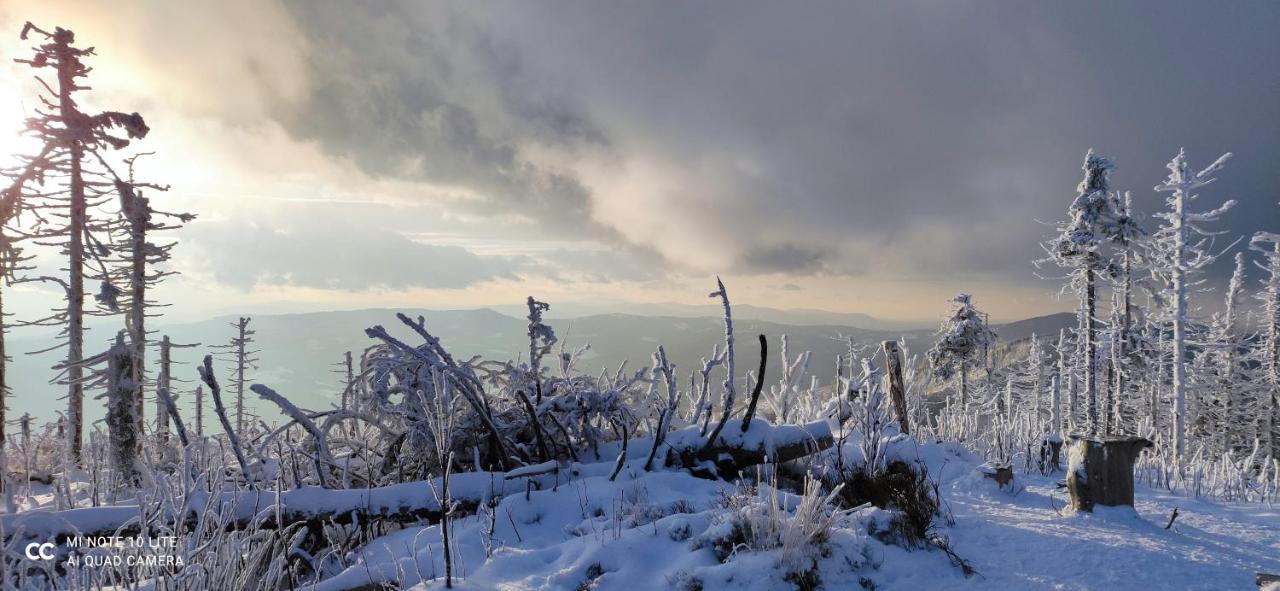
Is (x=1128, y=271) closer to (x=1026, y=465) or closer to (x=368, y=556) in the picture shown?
(x=1026, y=465)

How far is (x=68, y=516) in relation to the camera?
377cm

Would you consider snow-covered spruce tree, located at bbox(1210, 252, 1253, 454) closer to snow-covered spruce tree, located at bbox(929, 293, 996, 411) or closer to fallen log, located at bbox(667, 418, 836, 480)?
snow-covered spruce tree, located at bbox(929, 293, 996, 411)

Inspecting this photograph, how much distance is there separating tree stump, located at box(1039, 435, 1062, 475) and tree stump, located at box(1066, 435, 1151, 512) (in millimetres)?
3350

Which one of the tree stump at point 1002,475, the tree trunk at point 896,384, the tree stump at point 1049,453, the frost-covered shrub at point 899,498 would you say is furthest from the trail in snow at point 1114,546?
the tree trunk at point 896,384

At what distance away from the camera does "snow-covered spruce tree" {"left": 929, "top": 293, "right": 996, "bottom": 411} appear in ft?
103

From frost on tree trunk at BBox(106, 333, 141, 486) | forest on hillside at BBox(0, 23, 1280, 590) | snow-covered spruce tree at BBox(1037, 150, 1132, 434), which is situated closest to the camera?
forest on hillside at BBox(0, 23, 1280, 590)

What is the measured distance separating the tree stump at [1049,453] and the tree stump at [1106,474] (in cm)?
335

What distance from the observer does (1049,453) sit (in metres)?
7.64

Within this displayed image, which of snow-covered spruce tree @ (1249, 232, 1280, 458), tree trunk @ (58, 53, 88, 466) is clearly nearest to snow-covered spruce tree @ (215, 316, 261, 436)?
tree trunk @ (58, 53, 88, 466)

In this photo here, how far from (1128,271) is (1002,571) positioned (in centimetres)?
3135

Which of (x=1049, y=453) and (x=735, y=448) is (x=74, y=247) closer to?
(x=735, y=448)

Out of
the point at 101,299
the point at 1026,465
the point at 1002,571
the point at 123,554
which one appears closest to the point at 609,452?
the point at 1002,571

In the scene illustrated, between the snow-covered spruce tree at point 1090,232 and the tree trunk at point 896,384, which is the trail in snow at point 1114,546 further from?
the snow-covered spruce tree at point 1090,232

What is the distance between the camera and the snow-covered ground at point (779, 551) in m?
3.25
